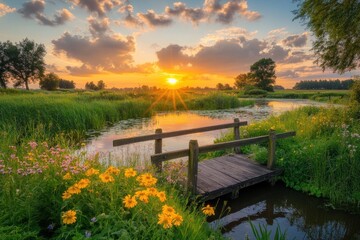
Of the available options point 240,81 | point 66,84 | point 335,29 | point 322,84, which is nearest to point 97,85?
point 66,84

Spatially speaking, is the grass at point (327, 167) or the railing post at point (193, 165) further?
the grass at point (327, 167)

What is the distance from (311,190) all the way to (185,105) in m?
24.5

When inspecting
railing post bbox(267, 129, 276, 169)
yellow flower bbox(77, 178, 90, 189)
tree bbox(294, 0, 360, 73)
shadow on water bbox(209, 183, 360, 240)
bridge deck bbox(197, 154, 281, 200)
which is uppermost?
tree bbox(294, 0, 360, 73)

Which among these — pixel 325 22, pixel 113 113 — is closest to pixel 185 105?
pixel 113 113

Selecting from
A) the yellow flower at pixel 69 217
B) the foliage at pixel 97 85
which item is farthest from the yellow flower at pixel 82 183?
the foliage at pixel 97 85

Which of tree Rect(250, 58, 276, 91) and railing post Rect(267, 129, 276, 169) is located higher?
tree Rect(250, 58, 276, 91)

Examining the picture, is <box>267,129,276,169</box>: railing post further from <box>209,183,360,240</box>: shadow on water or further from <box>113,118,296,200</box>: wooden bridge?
<box>209,183,360,240</box>: shadow on water

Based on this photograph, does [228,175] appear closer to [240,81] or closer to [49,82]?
[49,82]

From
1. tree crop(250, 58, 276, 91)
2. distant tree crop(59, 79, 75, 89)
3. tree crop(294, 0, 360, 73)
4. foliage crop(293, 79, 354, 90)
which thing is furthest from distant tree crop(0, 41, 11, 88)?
foliage crop(293, 79, 354, 90)

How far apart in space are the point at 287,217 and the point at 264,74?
7894cm

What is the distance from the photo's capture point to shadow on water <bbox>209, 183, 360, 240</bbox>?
5023mm

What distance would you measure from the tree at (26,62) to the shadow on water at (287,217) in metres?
60.3

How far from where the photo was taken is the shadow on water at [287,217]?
5023 mm

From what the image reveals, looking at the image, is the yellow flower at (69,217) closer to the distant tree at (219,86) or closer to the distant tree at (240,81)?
the distant tree at (240,81)
